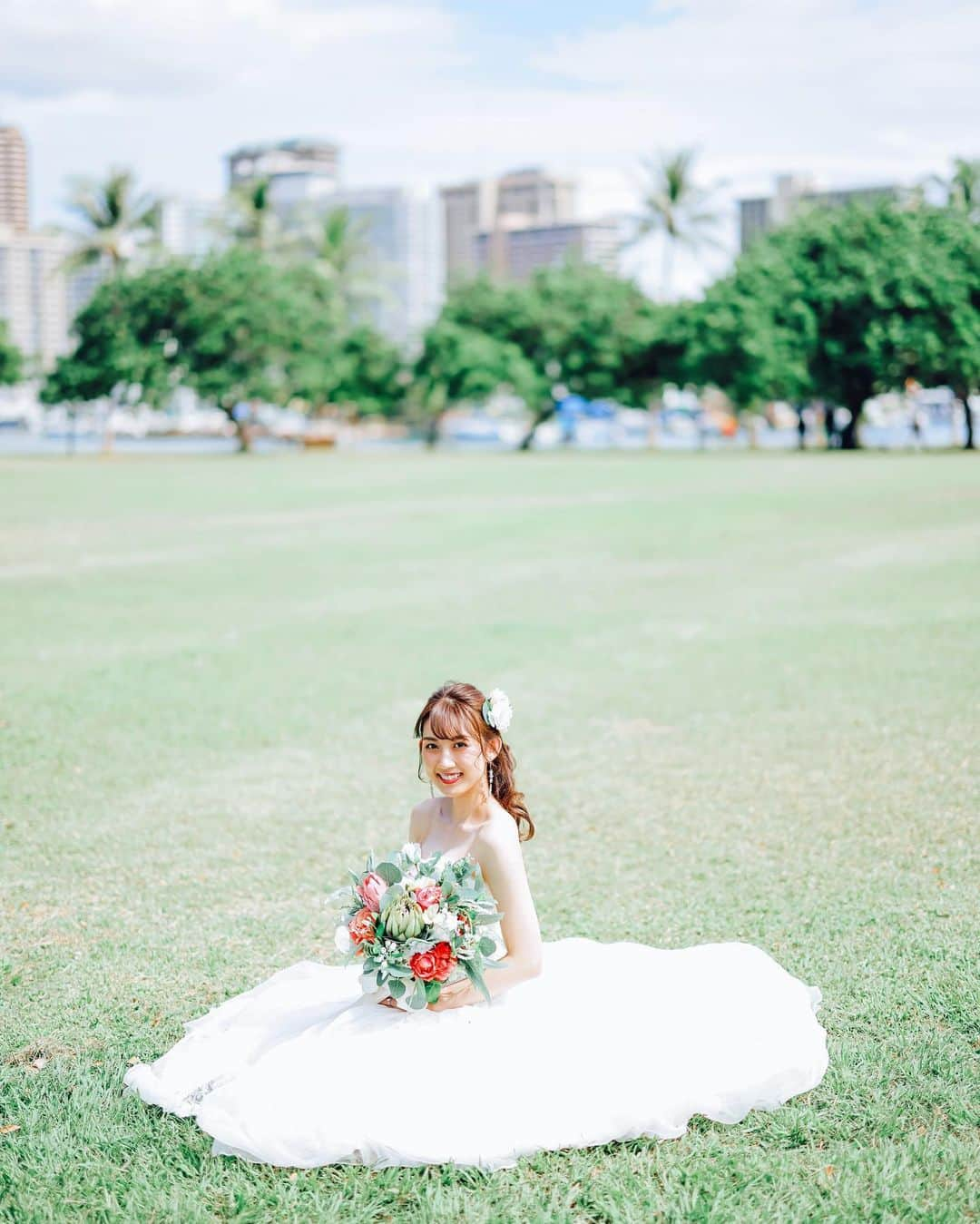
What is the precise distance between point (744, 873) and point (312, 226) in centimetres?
6951

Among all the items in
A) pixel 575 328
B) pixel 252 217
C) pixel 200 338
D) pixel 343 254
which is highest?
pixel 252 217

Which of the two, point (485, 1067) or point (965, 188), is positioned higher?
point (965, 188)

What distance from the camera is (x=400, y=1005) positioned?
4.04 meters

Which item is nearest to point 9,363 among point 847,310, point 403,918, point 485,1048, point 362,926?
point 847,310

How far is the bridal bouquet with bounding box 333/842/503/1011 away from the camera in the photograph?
398cm

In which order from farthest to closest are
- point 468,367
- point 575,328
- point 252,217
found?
point 252,217 → point 575,328 → point 468,367

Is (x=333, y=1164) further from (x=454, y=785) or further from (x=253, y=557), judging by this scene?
(x=253, y=557)

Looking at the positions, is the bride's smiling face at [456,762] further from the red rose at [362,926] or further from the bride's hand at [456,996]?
the bride's hand at [456,996]

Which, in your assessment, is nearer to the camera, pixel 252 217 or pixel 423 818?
pixel 423 818

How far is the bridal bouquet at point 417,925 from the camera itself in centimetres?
398

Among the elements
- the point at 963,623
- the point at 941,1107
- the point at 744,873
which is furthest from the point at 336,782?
the point at 963,623

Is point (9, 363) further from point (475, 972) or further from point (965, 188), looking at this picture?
point (475, 972)

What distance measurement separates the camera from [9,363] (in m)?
68.0

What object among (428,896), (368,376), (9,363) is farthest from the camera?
(9,363)
